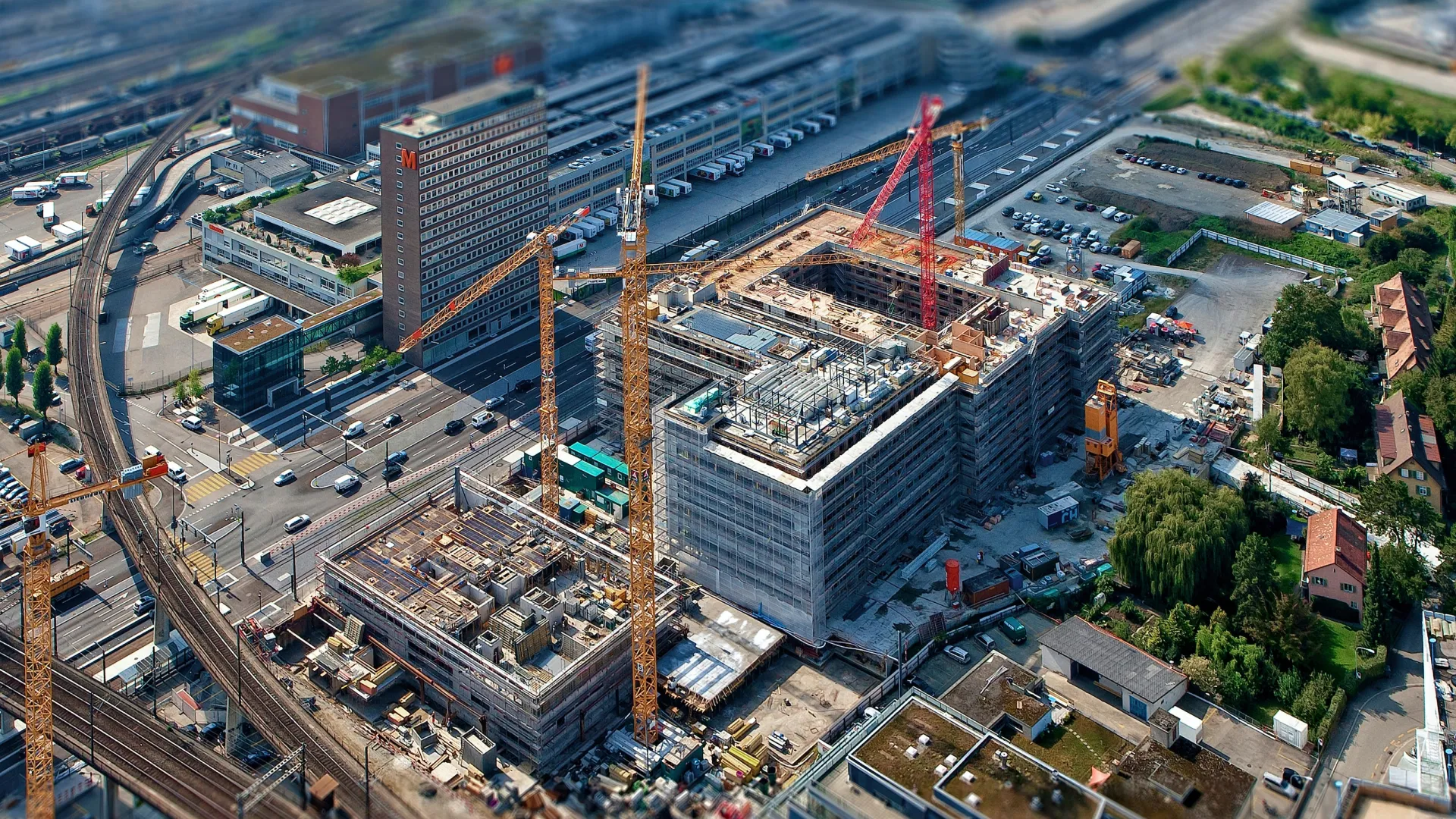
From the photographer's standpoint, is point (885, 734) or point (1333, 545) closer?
point (885, 734)

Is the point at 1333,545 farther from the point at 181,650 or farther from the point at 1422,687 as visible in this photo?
the point at 181,650

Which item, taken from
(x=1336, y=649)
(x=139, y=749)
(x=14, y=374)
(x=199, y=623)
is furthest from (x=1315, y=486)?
(x=14, y=374)

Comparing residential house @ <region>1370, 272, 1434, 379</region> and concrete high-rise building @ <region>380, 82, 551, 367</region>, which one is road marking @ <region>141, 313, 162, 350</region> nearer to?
concrete high-rise building @ <region>380, 82, 551, 367</region>

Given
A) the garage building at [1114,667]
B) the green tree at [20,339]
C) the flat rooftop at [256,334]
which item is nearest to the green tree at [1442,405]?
the garage building at [1114,667]

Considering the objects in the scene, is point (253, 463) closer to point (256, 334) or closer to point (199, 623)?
point (256, 334)

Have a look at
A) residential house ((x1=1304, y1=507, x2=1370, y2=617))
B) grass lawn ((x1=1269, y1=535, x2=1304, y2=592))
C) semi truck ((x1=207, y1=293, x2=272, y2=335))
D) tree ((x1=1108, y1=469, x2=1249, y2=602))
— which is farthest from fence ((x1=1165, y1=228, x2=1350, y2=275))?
semi truck ((x1=207, y1=293, x2=272, y2=335))

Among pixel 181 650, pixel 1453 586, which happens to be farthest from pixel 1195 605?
pixel 181 650

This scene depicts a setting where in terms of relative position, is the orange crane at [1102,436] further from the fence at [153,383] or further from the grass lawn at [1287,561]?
the fence at [153,383]
